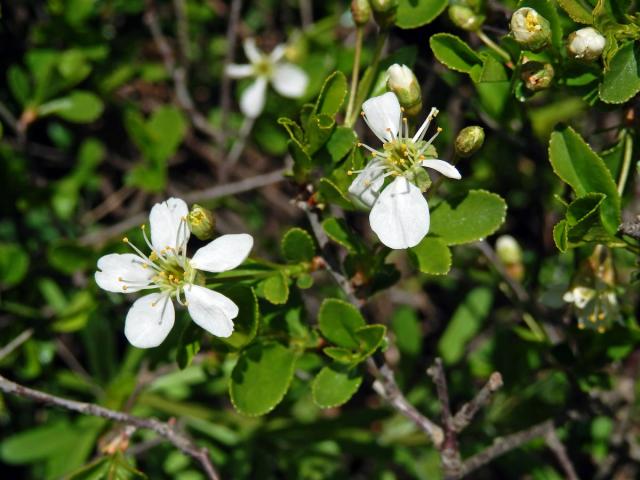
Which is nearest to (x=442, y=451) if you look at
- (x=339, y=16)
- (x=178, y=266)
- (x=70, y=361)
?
(x=178, y=266)

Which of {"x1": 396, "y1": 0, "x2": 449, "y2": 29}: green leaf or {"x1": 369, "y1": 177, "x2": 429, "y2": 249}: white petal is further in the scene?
{"x1": 396, "y1": 0, "x2": 449, "y2": 29}: green leaf

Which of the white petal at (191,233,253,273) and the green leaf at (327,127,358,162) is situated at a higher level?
the green leaf at (327,127,358,162)

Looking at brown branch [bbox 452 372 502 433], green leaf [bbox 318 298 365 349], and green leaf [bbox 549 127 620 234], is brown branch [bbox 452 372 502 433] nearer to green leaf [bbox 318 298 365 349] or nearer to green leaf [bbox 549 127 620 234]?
green leaf [bbox 318 298 365 349]

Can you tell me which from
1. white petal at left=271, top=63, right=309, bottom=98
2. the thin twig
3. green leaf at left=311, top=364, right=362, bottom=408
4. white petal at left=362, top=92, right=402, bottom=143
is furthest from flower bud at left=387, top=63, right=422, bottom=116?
white petal at left=271, top=63, right=309, bottom=98

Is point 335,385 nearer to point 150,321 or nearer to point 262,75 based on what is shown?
point 150,321

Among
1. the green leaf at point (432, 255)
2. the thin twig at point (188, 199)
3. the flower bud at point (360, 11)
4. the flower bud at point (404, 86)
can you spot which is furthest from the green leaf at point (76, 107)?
the green leaf at point (432, 255)

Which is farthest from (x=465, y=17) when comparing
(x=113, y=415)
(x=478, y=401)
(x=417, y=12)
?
(x=113, y=415)
